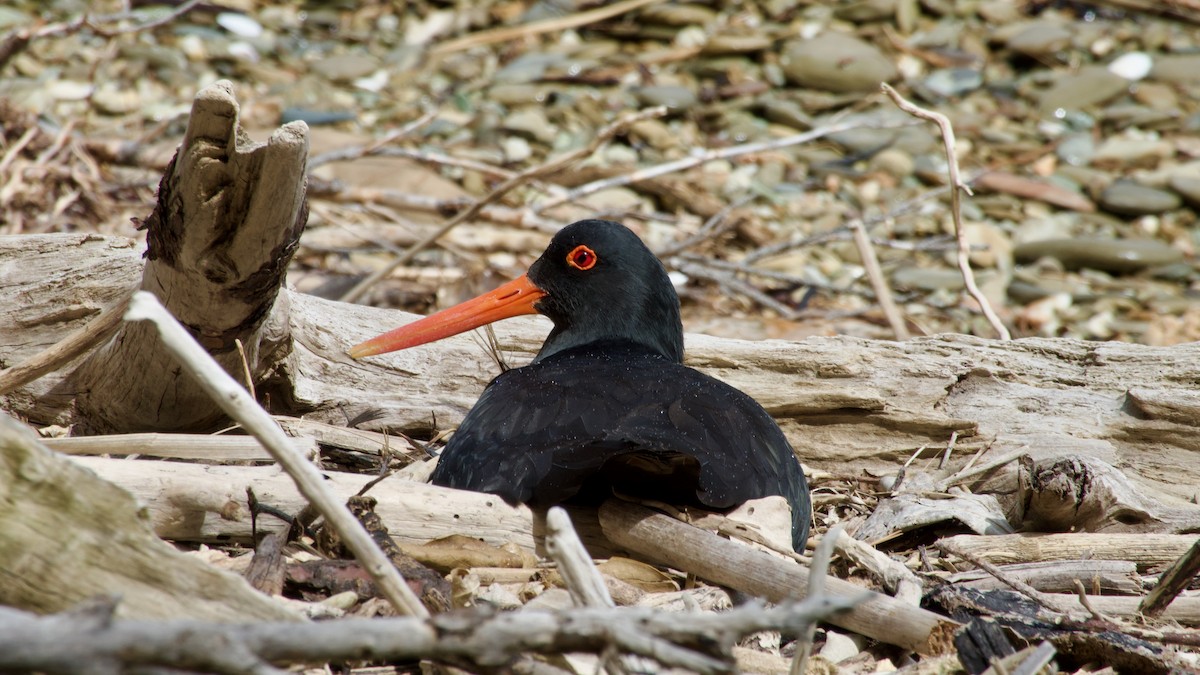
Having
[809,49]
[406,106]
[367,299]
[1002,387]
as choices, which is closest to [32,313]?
[367,299]

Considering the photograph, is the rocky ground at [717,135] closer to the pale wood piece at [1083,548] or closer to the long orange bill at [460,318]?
the long orange bill at [460,318]

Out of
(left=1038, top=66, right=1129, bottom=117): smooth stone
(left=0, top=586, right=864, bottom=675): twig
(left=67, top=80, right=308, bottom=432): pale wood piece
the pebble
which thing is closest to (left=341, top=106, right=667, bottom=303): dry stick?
(left=67, top=80, right=308, bottom=432): pale wood piece

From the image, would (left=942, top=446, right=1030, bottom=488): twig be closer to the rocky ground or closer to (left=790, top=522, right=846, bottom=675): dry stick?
(left=790, top=522, right=846, bottom=675): dry stick

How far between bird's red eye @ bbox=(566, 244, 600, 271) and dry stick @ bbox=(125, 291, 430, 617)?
231 cm

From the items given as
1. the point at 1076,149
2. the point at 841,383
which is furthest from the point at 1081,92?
the point at 841,383

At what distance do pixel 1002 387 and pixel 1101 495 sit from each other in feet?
3.33

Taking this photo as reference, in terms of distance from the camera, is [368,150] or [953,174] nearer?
[953,174]

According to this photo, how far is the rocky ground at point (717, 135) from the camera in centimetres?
668

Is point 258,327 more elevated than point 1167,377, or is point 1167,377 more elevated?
point 258,327

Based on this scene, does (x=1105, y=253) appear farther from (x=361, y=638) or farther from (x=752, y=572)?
(x=361, y=638)

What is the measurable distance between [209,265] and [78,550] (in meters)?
1.13

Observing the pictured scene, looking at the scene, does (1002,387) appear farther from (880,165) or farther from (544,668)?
(880,165)

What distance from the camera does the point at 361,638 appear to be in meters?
1.42

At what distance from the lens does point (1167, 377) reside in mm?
4145
